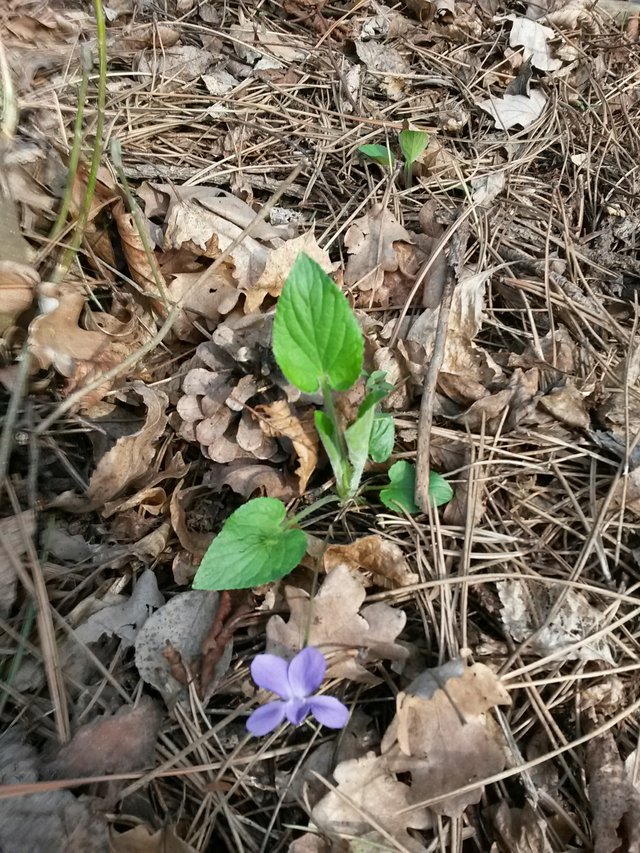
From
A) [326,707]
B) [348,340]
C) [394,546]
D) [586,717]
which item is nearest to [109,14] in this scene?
[348,340]

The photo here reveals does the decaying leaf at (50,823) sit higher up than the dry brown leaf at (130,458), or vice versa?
the dry brown leaf at (130,458)

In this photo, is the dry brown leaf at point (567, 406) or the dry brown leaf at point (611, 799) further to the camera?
the dry brown leaf at point (567, 406)

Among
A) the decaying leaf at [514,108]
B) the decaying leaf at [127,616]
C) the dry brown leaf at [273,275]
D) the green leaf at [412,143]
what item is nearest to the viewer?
the decaying leaf at [127,616]

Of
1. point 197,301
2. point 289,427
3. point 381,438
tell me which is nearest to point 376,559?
point 381,438

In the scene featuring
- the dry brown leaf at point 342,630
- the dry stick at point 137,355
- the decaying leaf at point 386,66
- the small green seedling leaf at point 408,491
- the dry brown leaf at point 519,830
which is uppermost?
the decaying leaf at point 386,66

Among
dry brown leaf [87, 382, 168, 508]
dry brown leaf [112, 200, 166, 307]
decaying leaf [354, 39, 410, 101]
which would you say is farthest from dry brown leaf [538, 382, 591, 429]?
decaying leaf [354, 39, 410, 101]

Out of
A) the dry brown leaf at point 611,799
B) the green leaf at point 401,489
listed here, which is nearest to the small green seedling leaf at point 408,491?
the green leaf at point 401,489

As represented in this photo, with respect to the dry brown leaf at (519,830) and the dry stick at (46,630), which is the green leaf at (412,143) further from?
the dry brown leaf at (519,830)
